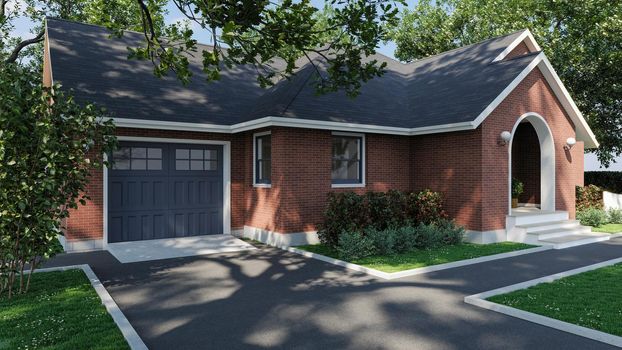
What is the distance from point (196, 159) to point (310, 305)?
7650 mm

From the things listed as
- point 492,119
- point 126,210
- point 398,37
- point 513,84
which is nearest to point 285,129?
point 126,210

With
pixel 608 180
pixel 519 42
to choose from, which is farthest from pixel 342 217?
pixel 608 180

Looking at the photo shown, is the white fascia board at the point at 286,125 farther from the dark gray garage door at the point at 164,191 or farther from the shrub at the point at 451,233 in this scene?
the shrub at the point at 451,233

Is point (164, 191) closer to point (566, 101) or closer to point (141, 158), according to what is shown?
point (141, 158)

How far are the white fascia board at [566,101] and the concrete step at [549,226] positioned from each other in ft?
11.3

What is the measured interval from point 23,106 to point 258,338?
500cm

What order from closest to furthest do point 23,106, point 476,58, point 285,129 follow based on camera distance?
1. point 23,106
2. point 285,129
3. point 476,58

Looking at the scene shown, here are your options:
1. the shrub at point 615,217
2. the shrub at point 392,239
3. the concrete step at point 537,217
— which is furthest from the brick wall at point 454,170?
the shrub at point 615,217

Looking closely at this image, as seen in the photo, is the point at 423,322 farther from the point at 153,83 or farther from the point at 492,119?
the point at 153,83

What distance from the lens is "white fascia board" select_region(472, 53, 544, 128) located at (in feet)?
38.7

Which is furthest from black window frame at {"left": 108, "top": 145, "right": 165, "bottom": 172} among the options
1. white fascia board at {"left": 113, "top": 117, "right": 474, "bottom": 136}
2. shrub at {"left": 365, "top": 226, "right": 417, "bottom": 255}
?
shrub at {"left": 365, "top": 226, "right": 417, "bottom": 255}

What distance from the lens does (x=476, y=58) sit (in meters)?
16.4

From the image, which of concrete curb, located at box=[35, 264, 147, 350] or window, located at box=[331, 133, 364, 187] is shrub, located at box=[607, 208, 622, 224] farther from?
concrete curb, located at box=[35, 264, 147, 350]

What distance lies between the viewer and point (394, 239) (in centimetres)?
1073
